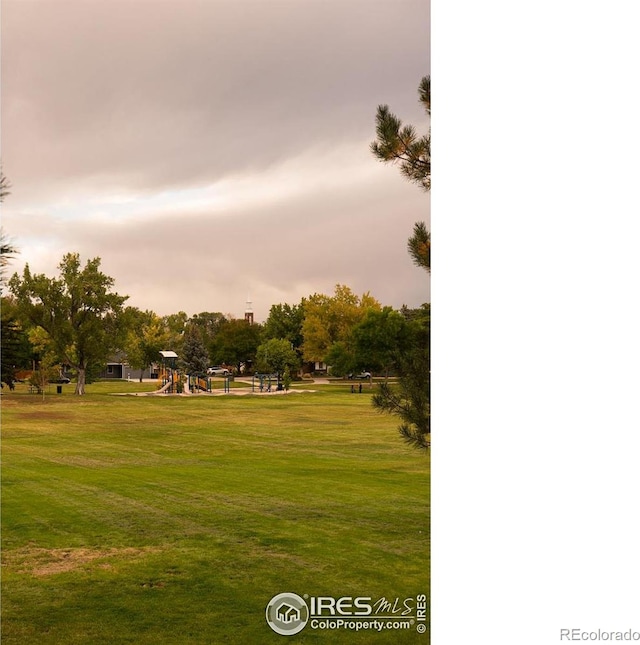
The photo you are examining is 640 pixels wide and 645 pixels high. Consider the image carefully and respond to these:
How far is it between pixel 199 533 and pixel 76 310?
50.3ft

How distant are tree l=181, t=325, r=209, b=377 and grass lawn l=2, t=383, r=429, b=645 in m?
9.79

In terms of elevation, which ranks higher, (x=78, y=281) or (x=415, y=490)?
(x=78, y=281)

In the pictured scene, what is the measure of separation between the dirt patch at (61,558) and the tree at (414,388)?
167cm

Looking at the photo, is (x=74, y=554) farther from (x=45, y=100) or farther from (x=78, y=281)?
(x=78, y=281)

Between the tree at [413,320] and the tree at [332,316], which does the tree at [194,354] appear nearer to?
the tree at [332,316]

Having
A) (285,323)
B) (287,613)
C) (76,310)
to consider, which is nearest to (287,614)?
(287,613)

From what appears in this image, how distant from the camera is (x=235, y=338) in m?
20.8

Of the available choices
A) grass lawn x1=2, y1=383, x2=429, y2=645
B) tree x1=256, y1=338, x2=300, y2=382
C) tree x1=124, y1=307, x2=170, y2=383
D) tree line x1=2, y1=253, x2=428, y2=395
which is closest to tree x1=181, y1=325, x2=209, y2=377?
tree line x1=2, y1=253, x2=428, y2=395

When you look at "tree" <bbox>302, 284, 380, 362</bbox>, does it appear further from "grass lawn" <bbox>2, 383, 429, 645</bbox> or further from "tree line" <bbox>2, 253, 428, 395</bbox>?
"tree line" <bbox>2, 253, 428, 395</bbox>

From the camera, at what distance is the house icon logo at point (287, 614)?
8.68 ft

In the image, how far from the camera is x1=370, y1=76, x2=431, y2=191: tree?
2984 millimetres

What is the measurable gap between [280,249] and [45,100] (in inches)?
65.4

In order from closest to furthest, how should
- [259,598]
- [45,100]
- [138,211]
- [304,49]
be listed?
[259,598] < [304,49] < [45,100] < [138,211]
